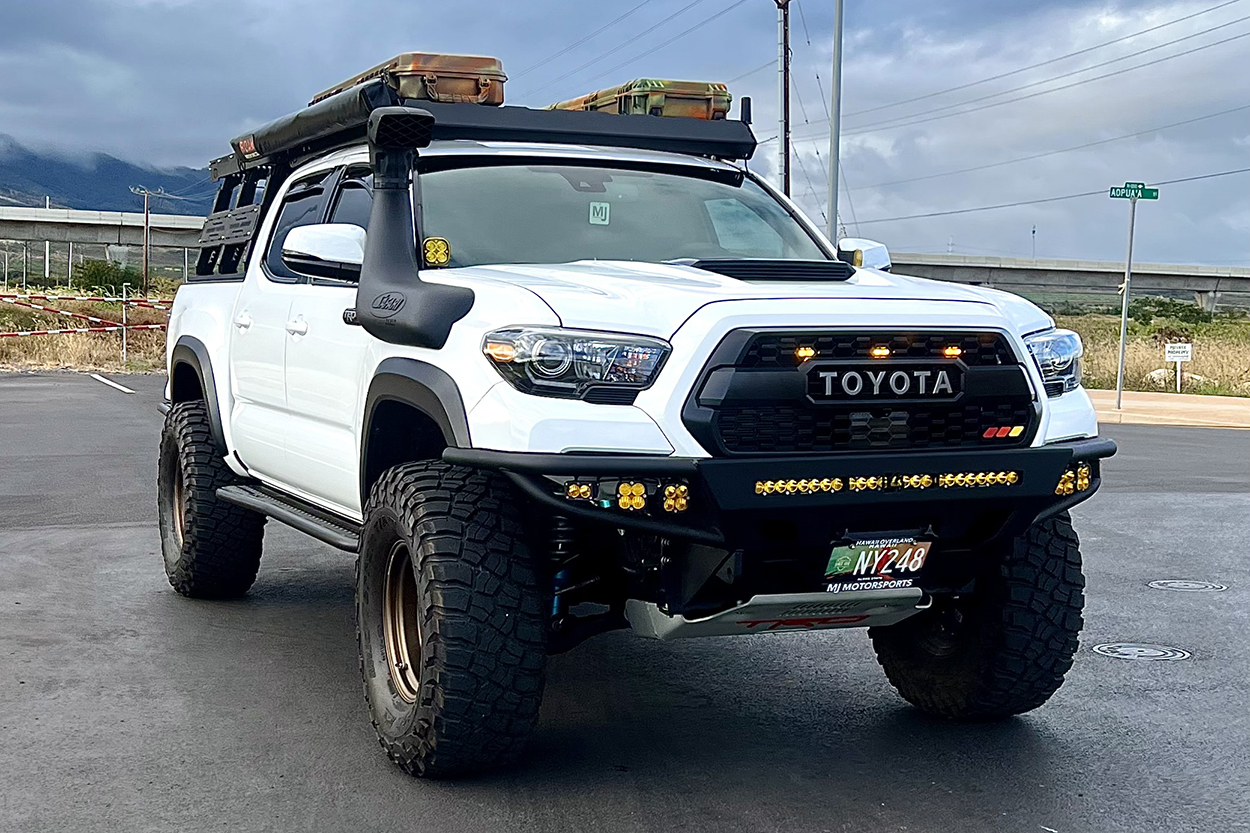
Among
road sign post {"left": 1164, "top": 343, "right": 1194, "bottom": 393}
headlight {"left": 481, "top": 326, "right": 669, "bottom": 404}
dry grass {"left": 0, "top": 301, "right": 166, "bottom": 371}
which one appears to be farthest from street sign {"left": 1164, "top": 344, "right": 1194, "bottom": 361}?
headlight {"left": 481, "top": 326, "right": 669, "bottom": 404}

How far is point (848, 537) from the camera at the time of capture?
14.8 ft

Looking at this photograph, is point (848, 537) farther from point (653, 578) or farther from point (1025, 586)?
point (1025, 586)

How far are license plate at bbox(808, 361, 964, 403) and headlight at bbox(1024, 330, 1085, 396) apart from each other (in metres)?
0.40

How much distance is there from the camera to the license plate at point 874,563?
4539 mm

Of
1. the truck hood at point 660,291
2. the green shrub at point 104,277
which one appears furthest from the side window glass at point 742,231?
→ the green shrub at point 104,277

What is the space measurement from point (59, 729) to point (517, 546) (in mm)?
1903

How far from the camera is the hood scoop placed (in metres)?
4.88

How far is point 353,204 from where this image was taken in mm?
6266

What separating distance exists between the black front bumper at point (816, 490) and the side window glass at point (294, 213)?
2.57 metres

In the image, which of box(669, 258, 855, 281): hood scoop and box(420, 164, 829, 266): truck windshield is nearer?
box(669, 258, 855, 281): hood scoop

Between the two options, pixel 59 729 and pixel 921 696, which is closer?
pixel 59 729

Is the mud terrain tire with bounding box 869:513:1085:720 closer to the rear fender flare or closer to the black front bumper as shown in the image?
the black front bumper

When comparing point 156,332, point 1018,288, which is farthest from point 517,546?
point 1018,288

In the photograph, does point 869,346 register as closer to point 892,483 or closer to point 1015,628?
point 892,483
